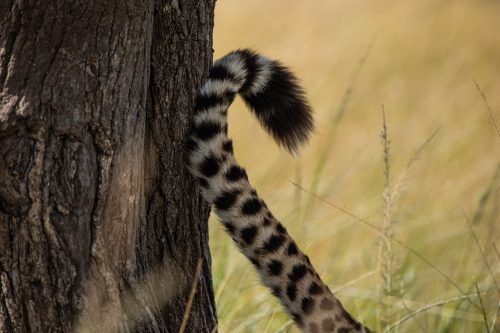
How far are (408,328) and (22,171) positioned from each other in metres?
1.97

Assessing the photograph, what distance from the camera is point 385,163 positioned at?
9.45ft

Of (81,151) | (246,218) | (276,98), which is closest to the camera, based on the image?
(81,151)

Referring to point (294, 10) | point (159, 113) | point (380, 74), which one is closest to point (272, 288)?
point (159, 113)

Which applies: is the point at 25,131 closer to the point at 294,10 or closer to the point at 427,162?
the point at 427,162

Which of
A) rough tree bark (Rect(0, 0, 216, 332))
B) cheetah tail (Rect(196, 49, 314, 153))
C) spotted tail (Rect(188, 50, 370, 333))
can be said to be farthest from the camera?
cheetah tail (Rect(196, 49, 314, 153))

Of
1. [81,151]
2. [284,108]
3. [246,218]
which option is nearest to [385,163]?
[284,108]

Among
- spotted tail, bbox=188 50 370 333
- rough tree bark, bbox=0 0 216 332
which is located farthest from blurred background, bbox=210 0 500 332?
rough tree bark, bbox=0 0 216 332

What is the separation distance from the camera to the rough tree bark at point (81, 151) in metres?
2.12

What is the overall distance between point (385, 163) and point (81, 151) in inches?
41.9

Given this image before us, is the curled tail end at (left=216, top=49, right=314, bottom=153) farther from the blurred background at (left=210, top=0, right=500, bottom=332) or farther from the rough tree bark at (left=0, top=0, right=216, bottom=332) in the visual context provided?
the rough tree bark at (left=0, top=0, right=216, bottom=332)

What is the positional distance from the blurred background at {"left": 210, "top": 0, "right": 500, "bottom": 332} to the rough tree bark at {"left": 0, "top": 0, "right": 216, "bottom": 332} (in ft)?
1.74

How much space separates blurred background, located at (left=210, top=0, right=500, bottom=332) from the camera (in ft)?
11.3

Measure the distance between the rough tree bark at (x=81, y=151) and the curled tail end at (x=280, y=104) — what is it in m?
0.38

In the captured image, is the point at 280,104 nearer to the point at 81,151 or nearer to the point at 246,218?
the point at 246,218
